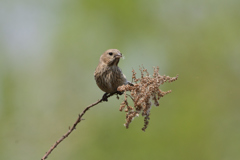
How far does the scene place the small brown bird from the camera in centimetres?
776

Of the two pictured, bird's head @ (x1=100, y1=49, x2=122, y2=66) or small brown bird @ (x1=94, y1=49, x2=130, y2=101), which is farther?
bird's head @ (x1=100, y1=49, x2=122, y2=66)

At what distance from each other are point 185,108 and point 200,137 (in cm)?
120

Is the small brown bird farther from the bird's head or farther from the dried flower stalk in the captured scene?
the dried flower stalk

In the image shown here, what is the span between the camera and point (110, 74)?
7.89 m

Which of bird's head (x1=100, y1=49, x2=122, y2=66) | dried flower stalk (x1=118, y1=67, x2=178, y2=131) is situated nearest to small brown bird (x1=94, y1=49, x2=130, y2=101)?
bird's head (x1=100, y1=49, x2=122, y2=66)

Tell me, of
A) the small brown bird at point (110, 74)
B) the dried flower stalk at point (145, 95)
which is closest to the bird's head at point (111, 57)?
the small brown bird at point (110, 74)

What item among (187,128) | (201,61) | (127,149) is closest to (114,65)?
(127,149)

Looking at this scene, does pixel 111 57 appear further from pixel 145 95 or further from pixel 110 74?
pixel 145 95

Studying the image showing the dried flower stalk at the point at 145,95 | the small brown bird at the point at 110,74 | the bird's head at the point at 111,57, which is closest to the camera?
the dried flower stalk at the point at 145,95

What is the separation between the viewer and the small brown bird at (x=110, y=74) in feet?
25.5

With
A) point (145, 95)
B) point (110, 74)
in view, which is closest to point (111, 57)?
point (110, 74)

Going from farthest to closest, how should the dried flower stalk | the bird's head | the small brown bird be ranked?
the bird's head < the small brown bird < the dried flower stalk

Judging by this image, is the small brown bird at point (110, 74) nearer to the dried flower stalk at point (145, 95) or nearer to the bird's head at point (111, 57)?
the bird's head at point (111, 57)

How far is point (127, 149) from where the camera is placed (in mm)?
17297
